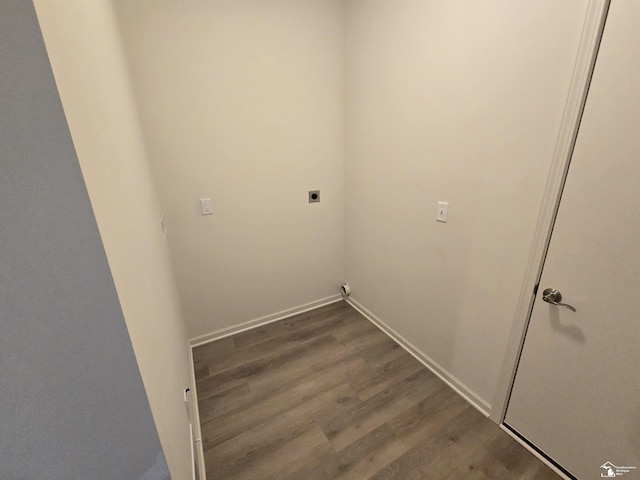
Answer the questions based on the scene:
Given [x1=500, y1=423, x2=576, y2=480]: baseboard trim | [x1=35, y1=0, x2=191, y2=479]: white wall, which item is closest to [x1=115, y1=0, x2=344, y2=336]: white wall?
[x1=35, y1=0, x2=191, y2=479]: white wall

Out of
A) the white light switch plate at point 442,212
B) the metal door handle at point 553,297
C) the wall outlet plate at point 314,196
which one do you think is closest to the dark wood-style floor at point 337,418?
the metal door handle at point 553,297

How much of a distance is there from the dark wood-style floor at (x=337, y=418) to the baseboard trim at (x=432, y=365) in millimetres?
39

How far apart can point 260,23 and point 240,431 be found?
260cm

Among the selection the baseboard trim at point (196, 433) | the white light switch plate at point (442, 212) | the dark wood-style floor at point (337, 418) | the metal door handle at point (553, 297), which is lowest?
the dark wood-style floor at point (337, 418)

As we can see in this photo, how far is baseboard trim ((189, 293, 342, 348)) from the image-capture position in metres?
2.21

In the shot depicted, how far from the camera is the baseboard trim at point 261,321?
87.2 inches

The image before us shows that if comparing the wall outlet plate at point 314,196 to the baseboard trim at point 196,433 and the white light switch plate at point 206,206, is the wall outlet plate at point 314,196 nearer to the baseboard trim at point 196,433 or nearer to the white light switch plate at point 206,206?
the white light switch plate at point 206,206

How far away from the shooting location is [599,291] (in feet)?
3.43

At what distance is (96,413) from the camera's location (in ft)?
1.57

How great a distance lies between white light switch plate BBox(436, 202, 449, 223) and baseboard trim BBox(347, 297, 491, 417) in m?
1.02

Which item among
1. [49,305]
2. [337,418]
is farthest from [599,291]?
[49,305]

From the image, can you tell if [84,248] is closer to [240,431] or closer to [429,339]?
[240,431]

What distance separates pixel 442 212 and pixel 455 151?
0.36m

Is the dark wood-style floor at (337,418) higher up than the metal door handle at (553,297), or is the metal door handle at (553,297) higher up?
the metal door handle at (553,297)
